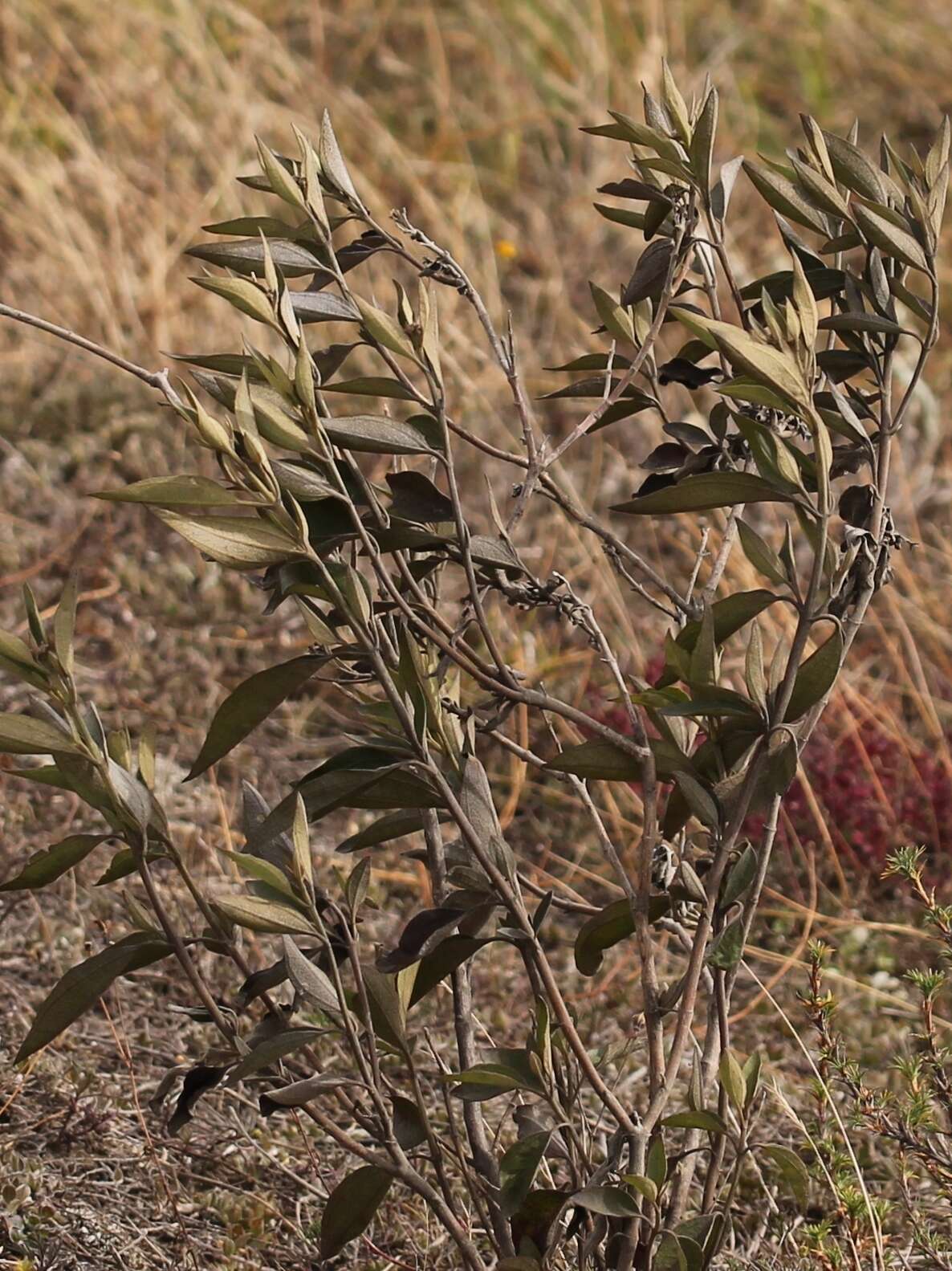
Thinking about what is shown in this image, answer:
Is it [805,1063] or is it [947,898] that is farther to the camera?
[947,898]

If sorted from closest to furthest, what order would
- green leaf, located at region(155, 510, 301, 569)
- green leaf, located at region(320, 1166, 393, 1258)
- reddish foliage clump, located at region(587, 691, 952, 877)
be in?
green leaf, located at region(155, 510, 301, 569) → green leaf, located at region(320, 1166, 393, 1258) → reddish foliage clump, located at region(587, 691, 952, 877)

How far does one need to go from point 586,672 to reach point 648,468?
5.89 feet

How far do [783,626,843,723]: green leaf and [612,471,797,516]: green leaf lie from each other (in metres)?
0.13

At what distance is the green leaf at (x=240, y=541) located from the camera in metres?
1.14

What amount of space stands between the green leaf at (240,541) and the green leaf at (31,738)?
20 centimetres

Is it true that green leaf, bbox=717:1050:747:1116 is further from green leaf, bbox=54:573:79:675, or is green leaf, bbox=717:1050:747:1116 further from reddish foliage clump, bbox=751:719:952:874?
reddish foliage clump, bbox=751:719:952:874

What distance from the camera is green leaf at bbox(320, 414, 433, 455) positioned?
129cm

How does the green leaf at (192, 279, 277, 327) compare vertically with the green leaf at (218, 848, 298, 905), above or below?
above

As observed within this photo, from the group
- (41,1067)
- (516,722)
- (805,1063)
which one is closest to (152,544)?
(516,722)

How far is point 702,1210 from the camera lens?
1434 mm

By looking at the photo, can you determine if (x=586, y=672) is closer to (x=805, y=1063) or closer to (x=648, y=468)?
(x=805, y=1063)

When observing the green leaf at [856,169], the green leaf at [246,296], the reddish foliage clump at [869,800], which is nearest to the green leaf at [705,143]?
the green leaf at [856,169]

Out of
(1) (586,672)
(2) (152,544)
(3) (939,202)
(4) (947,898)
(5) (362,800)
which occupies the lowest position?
(4) (947,898)

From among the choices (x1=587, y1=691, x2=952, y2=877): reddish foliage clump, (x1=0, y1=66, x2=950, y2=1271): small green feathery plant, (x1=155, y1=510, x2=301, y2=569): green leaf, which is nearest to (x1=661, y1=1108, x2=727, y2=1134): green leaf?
(x1=0, y1=66, x2=950, y2=1271): small green feathery plant
